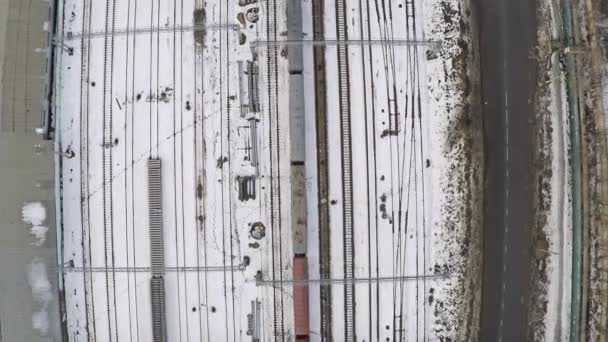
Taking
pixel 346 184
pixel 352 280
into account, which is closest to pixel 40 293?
pixel 352 280

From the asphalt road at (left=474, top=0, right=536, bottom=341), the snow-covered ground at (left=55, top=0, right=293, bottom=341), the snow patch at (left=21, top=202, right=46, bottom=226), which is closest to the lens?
the snow patch at (left=21, top=202, right=46, bottom=226)

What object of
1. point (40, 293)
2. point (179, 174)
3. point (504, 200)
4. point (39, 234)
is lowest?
point (40, 293)

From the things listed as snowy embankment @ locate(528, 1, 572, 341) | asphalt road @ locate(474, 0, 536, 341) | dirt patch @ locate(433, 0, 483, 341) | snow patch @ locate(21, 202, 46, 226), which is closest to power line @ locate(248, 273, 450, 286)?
dirt patch @ locate(433, 0, 483, 341)

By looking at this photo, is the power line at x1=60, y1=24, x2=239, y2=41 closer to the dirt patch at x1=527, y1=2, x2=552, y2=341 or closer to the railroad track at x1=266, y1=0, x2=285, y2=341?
the railroad track at x1=266, y1=0, x2=285, y2=341

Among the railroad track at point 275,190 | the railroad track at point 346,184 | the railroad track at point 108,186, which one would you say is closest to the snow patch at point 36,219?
the railroad track at point 108,186

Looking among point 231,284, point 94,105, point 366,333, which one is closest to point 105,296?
point 231,284

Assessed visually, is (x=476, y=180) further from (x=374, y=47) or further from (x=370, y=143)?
(x=374, y=47)

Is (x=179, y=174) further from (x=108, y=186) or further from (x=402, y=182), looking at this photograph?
(x=402, y=182)
